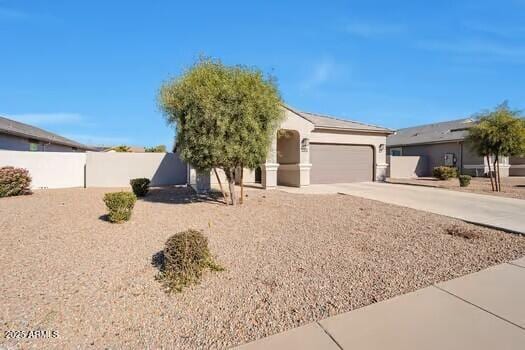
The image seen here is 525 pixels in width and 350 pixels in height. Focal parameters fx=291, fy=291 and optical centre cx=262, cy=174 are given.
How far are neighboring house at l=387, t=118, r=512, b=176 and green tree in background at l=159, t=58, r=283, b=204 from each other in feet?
66.0

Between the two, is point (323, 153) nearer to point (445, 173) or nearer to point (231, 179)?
point (231, 179)

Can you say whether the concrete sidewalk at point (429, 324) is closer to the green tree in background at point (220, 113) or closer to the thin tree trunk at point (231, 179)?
the green tree in background at point (220, 113)

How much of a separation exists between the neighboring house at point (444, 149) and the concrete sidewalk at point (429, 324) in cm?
2237

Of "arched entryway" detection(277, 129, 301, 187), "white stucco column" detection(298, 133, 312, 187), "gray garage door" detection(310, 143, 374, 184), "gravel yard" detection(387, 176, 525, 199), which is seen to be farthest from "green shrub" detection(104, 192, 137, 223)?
"gravel yard" detection(387, 176, 525, 199)

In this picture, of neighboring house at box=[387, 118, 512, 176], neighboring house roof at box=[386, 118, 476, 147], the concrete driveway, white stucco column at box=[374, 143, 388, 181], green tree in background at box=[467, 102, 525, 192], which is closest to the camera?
the concrete driveway

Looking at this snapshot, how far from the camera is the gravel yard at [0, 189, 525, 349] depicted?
10.5 ft

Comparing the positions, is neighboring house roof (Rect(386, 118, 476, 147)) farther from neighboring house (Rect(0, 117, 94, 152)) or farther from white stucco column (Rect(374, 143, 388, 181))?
neighboring house (Rect(0, 117, 94, 152))

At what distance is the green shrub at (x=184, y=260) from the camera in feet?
13.8

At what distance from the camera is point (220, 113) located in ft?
27.1

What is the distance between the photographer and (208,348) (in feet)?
9.21

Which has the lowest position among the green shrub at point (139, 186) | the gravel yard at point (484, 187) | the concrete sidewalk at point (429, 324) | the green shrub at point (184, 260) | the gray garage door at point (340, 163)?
the concrete sidewalk at point (429, 324)

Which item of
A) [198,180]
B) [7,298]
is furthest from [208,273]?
[198,180]

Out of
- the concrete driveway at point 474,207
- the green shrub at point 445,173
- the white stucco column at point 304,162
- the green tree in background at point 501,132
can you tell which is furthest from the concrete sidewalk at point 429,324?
the green shrub at point 445,173

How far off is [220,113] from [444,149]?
81.8 ft
